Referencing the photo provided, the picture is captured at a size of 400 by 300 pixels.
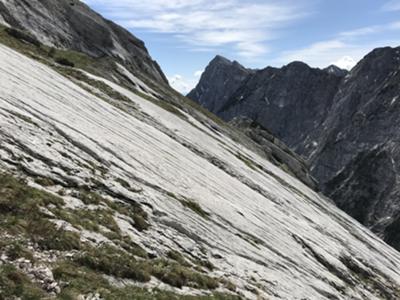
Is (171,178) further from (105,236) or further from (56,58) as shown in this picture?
(56,58)

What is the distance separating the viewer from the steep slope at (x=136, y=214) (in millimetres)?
19562

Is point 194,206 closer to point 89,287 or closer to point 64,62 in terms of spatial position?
point 89,287

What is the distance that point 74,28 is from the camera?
98.0 metres

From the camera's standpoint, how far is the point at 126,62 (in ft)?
349

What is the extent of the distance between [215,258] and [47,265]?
39.2 ft

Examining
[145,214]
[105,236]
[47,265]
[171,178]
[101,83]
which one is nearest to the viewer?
[47,265]

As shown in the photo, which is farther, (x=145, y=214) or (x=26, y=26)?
(x=26, y=26)

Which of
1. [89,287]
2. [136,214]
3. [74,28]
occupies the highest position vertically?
[74,28]

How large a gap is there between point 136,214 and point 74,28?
267ft

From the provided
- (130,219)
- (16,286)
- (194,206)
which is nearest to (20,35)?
(194,206)

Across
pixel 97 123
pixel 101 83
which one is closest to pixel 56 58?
pixel 101 83

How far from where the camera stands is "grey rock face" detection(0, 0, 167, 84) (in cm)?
8225

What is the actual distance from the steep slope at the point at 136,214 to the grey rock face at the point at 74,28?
35.5m

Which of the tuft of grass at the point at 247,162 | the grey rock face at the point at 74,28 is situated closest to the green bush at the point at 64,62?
the grey rock face at the point at 74,28
